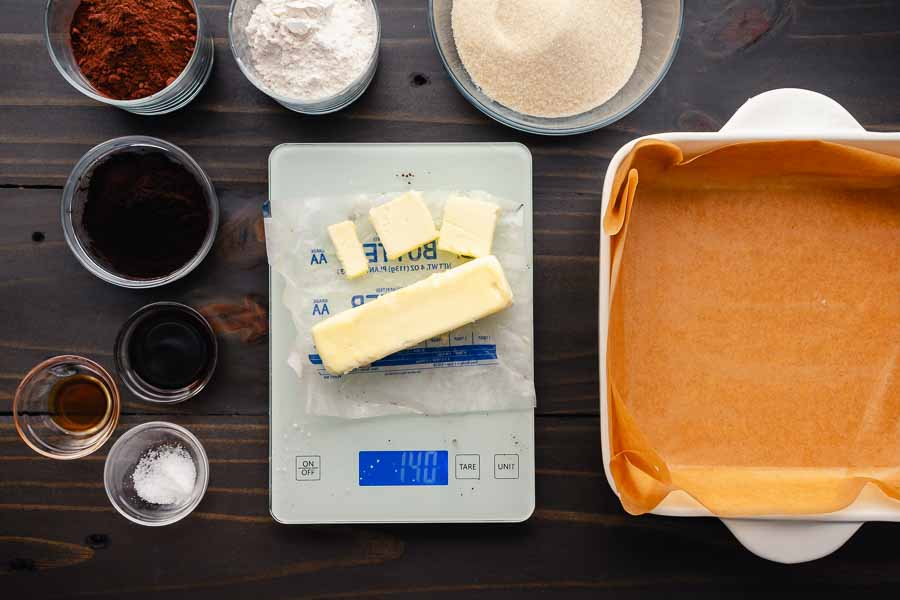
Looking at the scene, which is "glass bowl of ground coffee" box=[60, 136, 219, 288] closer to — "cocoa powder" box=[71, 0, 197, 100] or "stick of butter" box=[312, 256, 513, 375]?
"cocoa powder" box=[71, 0, 197, 100]

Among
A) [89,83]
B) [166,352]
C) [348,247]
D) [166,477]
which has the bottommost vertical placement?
[166,477]

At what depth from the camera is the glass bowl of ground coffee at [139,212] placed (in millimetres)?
625

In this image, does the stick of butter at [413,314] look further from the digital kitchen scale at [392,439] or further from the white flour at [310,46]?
the white flour at [310,46]

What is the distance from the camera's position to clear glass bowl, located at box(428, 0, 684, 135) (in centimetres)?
61

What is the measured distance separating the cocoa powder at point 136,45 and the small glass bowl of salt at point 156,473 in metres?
0.34

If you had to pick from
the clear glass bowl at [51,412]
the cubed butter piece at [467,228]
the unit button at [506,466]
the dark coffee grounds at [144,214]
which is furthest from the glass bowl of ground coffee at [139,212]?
the unit button at [506,466]

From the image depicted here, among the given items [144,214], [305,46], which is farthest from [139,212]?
[305,46]

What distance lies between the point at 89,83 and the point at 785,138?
66cm

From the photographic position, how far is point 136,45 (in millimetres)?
601

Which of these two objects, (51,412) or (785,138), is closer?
(785,138)

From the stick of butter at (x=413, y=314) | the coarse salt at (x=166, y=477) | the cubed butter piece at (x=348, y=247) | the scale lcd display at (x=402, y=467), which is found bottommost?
the coarse salt at (x=166, y=477)

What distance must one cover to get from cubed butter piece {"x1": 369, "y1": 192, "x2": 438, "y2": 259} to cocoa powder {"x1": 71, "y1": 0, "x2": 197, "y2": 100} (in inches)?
9.6

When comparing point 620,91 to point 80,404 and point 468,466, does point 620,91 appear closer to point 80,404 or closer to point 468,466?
point 468,466

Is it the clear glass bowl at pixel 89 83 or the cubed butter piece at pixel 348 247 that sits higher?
the clear glass bowl at pixel 89 83
